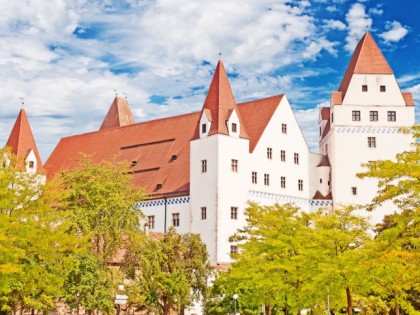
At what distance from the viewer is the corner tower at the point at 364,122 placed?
67375 mm

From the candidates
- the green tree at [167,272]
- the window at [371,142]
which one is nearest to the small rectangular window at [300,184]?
the window at [371,142]

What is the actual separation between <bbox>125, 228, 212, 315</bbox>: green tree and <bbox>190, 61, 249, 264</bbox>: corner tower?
1261 cm

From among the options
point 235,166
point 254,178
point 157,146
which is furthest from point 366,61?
point 157,146

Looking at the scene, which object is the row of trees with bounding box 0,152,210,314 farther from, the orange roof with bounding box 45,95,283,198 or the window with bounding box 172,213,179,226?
the orange roof with bounding box 45,95,283,198

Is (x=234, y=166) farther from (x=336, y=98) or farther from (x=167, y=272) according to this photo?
(x=167, y=272)

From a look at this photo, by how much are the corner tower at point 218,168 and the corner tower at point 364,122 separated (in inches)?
457

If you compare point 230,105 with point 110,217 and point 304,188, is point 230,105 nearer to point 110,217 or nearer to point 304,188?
point 304,188

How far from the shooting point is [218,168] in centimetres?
5881

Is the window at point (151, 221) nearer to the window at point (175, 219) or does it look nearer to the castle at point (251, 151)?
the castle at point (251, 151)

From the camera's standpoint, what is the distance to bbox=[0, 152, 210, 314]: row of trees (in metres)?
33.9

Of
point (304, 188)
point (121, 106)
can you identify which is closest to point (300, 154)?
point (304, 188)

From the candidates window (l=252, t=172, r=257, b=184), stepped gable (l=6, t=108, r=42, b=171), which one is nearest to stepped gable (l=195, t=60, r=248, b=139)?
window (l=252, t=172, r=257, b=184)

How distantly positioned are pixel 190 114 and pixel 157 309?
31.0 metres

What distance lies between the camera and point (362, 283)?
32219 millimetres
